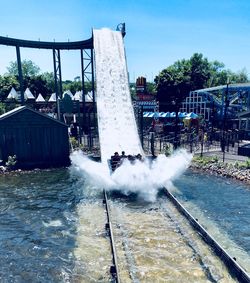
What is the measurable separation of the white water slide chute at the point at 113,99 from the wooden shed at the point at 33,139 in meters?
3.55

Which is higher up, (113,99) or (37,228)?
(113,99)

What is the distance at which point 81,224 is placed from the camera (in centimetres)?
1246

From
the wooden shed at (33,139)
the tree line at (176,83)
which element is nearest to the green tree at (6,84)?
the tree line at (176,83)

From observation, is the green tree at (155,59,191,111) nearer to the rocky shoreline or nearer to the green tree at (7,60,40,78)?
the rocky shoreline

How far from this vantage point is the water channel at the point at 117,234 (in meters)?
8.90

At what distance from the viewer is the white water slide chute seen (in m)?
23.2

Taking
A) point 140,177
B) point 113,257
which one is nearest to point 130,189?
point 140,177

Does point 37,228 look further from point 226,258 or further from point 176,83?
point 176,83

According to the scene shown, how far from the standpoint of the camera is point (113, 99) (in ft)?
89.6

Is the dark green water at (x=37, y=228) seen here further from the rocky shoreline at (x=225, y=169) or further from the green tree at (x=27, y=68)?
the green tree at (x=27, y=68)

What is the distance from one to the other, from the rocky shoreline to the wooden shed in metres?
10.5

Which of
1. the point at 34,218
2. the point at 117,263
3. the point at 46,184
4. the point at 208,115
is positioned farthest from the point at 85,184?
the point at 208,115

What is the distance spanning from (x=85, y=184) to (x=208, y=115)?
28.3m

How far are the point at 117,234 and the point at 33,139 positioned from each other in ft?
46.7
